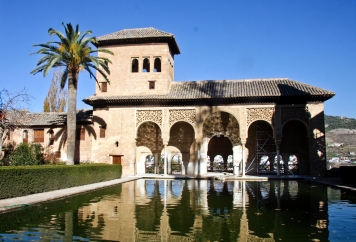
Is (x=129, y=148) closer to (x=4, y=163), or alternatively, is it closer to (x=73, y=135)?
(x=73, y=135)

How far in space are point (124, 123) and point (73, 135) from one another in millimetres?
5157

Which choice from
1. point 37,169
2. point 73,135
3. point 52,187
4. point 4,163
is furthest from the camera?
point 4,163

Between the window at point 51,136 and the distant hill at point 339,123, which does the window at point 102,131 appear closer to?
the window at point 51,136

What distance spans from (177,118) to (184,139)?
9.22 feet

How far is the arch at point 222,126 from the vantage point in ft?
81.2

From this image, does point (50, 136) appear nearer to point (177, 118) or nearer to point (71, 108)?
point (71, 108)

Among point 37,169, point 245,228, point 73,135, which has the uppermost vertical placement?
point 73,135

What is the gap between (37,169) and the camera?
12.6 meters

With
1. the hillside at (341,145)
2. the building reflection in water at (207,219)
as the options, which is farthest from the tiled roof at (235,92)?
the hillside at (341,145)

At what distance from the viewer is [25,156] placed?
22594mm

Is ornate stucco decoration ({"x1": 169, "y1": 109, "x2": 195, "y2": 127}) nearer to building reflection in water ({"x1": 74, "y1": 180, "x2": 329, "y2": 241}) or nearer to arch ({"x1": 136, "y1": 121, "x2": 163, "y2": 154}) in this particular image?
arch ({"x1": 136, "y1": 121, "x2": 163, "y2": 154})

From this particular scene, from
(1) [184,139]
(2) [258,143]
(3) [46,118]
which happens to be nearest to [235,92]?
(2) [258,143]

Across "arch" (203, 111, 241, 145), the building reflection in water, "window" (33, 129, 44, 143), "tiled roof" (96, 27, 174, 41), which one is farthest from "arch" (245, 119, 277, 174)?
"window" (33, 129, 44, 143)

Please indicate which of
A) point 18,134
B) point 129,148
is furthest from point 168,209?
point 18,134
